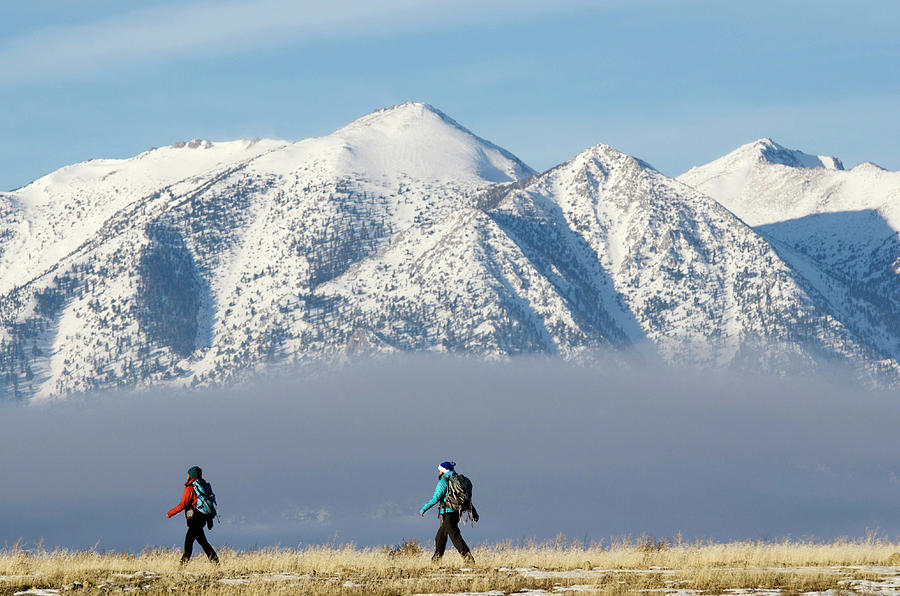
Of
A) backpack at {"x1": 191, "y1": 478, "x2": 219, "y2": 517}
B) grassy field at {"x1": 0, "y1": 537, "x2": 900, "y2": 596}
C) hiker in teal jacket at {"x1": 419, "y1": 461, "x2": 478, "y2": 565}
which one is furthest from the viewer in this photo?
hiker in teal jacket at {"x1": 419, "y1": 461, "x2": 478, "y2": 565}

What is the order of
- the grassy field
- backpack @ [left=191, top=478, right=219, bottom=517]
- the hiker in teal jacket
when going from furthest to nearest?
the hiker in teal jacket → backpack @ [left=191, top=478, right=219, bottom=517] → the grassy field

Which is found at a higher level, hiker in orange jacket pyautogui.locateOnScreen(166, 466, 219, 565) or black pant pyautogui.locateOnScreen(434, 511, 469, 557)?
hiker in orange jacket pyautogui.locateOnScreen(166, 466, 219, 565)

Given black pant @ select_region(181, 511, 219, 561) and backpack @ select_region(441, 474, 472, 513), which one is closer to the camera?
black pant @ select_region(181, 511, 219, 561)

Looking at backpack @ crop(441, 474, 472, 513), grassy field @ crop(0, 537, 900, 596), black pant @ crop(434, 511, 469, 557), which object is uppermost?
backpack @ crop(441, 474, 472, 513)

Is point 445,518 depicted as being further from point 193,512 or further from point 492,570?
point 193,512

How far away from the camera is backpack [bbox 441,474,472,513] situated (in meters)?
32.2

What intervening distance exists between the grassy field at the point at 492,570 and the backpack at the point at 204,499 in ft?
4.43

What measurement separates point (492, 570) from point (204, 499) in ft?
23.0

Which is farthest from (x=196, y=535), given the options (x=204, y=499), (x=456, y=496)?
(x=456, y=496)

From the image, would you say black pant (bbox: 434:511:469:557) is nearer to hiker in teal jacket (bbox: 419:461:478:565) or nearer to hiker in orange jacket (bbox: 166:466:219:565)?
hiker in teal jacket (bbox: 419:461:478:565)

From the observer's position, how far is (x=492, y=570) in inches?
1237

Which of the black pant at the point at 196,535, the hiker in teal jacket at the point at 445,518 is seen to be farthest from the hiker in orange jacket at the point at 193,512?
the hiker in teal jacket at the point at 445,518

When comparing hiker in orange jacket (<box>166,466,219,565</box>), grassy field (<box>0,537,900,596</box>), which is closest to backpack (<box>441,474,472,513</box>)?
grassy field (<box>0,537,900,596</box>)

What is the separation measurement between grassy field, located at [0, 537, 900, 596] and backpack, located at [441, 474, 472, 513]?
4.67 ft
